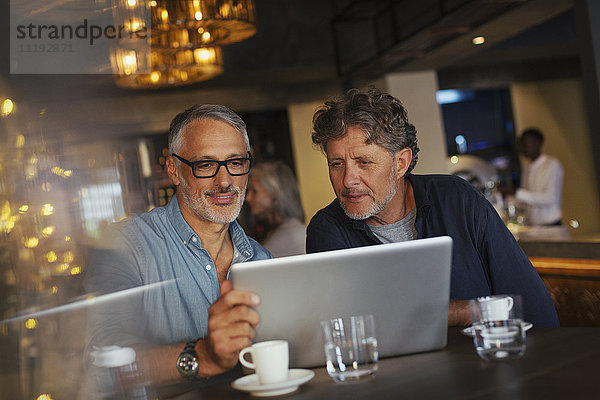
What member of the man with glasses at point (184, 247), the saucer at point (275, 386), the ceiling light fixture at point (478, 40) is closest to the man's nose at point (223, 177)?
the man with glasses at point (184, 247)

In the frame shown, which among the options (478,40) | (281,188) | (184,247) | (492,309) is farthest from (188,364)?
(478,40)

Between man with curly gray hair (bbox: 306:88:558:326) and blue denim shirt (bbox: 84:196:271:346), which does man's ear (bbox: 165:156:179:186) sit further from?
man with curly gray hair (bbox: 306:88:558:326)

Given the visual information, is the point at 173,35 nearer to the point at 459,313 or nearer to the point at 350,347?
the point at 459,313

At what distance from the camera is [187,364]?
157 cm

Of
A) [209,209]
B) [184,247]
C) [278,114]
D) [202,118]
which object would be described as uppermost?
[278,114]

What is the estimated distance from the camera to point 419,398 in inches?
45.0

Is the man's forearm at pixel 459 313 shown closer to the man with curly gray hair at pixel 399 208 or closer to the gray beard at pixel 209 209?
the man with curly gray hair at pixel 399 208

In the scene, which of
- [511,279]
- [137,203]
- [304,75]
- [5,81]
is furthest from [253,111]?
[511,279]

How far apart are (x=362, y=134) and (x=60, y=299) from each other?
3.75 ft

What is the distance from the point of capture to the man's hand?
135 cm

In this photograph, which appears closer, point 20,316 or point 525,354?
point 525,354

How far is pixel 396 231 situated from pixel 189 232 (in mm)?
676

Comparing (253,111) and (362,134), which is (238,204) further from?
(253,111)

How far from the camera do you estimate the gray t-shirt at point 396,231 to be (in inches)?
87.1
